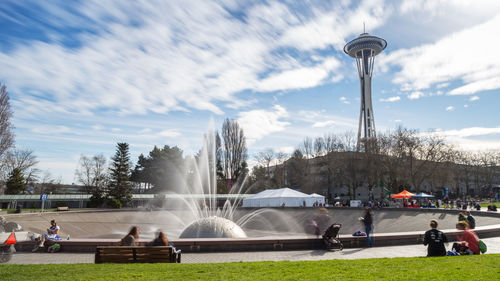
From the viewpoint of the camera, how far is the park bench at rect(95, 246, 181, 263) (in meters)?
8.38

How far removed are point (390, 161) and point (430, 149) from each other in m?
6.32

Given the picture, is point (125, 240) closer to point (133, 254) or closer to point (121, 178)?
point (133, 254)

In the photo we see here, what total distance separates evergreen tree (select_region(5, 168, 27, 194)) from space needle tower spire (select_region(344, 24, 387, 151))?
67.0 meters

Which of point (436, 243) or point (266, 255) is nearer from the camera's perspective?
point (436, 243)

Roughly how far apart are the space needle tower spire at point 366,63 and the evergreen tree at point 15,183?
220ft

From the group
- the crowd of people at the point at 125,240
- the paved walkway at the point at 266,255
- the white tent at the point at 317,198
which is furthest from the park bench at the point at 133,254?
the white tent at the point at 317,198

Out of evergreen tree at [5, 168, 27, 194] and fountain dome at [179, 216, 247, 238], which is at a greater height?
evergreen tree at [5, 168, 27, 194]

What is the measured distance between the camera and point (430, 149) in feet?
161

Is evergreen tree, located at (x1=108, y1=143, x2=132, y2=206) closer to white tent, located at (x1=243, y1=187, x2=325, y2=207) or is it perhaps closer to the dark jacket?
white tent, located at (x1=243, y1=187, x2=325, y2=207)

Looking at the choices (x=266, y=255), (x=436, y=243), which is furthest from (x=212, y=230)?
(x=436, y=243)

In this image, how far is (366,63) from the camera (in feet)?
268

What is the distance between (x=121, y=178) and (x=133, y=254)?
1651 inches

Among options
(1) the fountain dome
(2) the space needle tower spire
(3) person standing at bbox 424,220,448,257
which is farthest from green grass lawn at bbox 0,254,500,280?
(2) the space needle tower spire

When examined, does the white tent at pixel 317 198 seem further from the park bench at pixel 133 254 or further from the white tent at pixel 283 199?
the park bench at pixel 133 254
